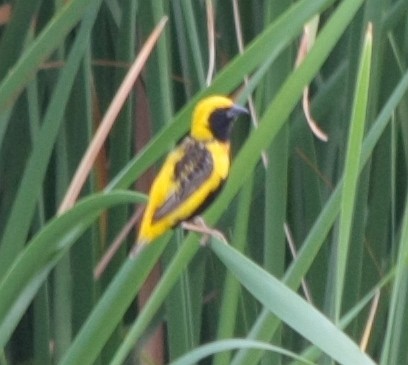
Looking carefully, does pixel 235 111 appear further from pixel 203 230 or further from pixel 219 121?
pixel 203 230

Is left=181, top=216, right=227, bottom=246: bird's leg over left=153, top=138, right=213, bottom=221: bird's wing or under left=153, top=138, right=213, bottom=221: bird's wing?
under

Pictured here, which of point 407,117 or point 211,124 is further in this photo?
point 407,117

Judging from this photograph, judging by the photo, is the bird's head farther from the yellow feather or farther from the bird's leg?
the bird's leg

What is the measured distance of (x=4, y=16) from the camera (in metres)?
1.09

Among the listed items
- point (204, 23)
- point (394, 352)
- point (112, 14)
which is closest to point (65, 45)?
point (112, 14)

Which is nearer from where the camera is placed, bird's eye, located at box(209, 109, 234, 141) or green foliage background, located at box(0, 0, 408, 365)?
green foliage background, located at box(0, 0, 408, 365)

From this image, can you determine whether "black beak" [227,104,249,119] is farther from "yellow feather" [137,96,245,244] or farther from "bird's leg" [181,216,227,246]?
"bird's leg" [181,216,227,246]

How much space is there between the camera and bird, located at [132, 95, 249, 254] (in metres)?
0.77

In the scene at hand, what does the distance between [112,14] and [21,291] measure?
0.46m

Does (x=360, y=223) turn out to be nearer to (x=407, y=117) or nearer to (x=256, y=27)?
(x=407, y=117)

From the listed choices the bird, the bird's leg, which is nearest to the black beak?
the bird

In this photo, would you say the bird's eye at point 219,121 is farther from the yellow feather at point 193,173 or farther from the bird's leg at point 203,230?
the bird's leg at point 203,230

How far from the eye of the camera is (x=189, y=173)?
809 millimetres

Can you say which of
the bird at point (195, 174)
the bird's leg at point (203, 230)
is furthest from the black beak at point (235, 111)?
the bird's leg at point (203, 230)
